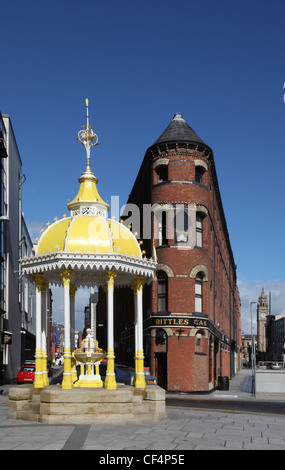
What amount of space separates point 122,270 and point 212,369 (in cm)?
2271

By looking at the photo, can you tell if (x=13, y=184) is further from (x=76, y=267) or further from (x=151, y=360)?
(x=76, y=267)

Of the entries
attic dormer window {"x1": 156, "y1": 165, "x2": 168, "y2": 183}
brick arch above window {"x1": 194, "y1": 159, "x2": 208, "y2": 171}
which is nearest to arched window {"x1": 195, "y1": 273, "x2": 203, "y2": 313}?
attic dormer window {"x1": 156, "y1": 165, "x2": 168, "y2": 183}

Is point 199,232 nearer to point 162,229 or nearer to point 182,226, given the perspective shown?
point 182,226

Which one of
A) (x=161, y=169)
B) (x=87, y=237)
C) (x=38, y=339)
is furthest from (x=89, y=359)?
(x=161, y=169)

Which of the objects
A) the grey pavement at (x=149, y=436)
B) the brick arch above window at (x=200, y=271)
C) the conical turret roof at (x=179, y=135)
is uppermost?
the conical turret roof at (x=179, y=135)

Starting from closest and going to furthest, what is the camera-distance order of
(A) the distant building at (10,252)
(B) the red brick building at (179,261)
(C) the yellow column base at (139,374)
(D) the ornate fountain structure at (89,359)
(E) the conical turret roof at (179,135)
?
(D) the ornate fountain structure at (89,359)
(C) the yellow column base at (139,374)
(B) the red brick building at (179,261)
(E) the conical turret roof at (179,135)
(A) the distant building at (10,252)

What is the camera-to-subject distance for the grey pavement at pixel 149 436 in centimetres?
1078

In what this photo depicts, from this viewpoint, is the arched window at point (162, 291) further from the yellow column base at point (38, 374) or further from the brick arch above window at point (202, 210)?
the yellow column base at point (38, 374)

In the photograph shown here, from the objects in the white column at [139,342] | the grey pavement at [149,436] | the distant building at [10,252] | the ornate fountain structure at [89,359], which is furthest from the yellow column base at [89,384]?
the distant building at [10,252]

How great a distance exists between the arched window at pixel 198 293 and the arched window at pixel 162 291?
6.44ft

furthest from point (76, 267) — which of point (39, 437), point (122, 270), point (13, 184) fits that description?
point (13, 184)

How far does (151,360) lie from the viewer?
33531 mm
